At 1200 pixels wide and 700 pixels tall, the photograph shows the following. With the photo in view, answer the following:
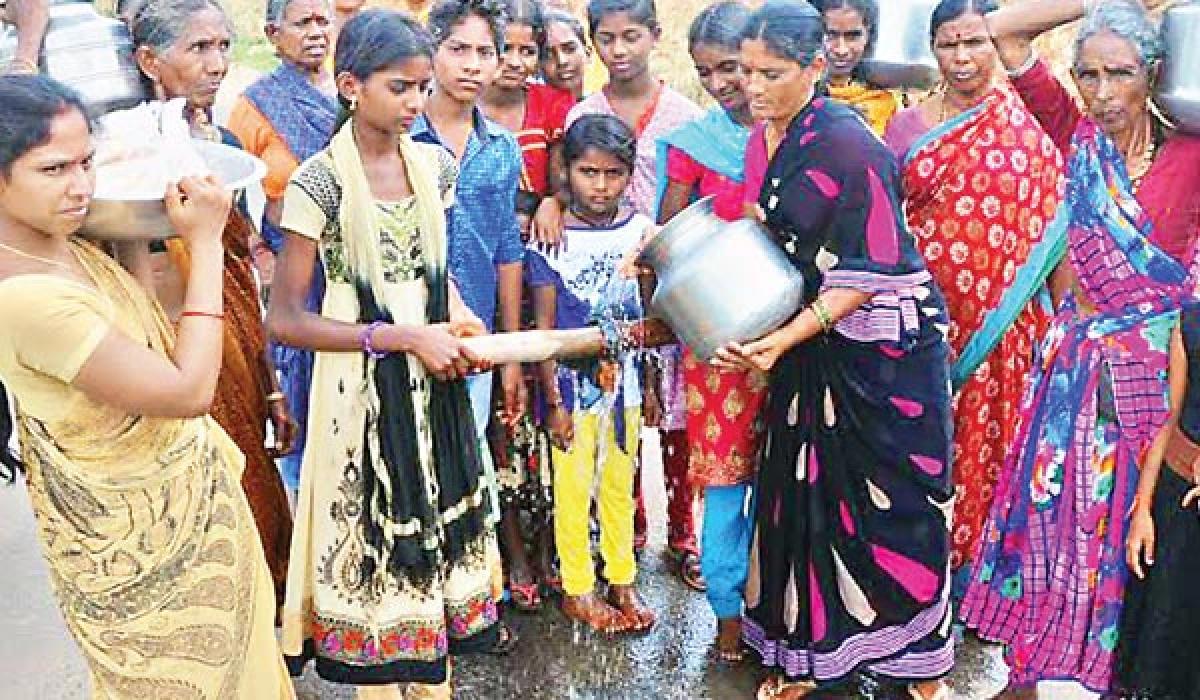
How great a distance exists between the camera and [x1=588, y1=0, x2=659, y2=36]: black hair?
12.0 ft

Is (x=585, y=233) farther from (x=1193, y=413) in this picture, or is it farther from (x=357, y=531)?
(x=1193, y=413)

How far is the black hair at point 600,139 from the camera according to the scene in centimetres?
325

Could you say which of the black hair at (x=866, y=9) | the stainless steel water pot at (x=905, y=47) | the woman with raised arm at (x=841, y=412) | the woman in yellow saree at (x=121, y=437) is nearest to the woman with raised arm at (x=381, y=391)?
the woman in yellow saree at (x=121, y=437)

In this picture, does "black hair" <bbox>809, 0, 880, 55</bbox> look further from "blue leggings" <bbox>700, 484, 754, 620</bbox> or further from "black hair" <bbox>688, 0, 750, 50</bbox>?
"blue leggings" <bbox>700, 484, 754, 620</bbox>

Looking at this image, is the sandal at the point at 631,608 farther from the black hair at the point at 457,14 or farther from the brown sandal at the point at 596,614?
the black hair at the point at 457,14

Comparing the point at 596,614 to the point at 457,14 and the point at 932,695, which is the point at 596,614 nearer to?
the point at 932,695

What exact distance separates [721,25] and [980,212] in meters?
0.94

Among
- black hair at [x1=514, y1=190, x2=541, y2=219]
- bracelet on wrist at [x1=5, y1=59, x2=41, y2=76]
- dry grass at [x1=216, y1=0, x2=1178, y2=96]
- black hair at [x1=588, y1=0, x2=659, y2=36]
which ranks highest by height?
black hair at [x1=588, y1=0, x2=659, y2=36]

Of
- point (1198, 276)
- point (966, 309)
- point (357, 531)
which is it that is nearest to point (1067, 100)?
point (966, 309)

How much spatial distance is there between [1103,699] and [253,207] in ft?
9.06

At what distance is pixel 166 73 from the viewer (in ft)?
10.1

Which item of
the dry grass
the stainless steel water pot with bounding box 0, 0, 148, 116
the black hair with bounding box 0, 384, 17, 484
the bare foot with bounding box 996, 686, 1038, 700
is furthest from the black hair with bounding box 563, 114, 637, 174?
the dry grass

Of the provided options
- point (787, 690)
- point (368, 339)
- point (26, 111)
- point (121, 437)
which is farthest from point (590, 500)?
point (26, 111)

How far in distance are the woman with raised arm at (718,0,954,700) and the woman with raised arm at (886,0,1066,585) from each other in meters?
0.46
